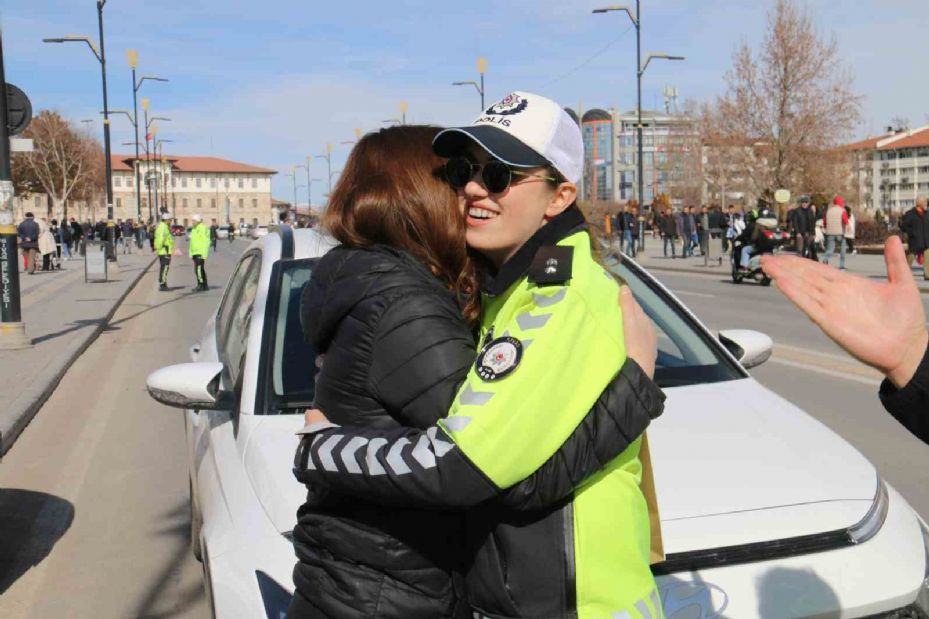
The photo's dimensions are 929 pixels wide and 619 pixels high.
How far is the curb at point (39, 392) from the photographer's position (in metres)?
7.65

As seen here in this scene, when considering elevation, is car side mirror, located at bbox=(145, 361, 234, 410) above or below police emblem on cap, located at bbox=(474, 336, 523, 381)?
below

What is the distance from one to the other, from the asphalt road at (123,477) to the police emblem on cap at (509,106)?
3.04 m

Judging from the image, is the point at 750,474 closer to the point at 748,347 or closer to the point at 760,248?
the point at 748,347

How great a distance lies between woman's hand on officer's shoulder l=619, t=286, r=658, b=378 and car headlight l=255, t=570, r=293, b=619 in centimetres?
121

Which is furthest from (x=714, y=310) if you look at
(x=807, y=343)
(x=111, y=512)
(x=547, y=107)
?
(x=547, y=107)

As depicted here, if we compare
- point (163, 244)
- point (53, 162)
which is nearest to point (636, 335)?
point (163, 244)

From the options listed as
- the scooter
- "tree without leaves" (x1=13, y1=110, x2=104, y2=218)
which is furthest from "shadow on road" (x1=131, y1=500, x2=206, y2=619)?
"tree without leaves" (x1=13, y1=110, x2=104, y2=218)

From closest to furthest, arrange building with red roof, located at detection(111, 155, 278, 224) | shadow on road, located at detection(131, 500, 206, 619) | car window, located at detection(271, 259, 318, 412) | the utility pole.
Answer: car window, located at detection(271, 259, 318, 412)
shadow on road, located at detection(131, 500, 206, 619)
the utility pole
building with red roof, located at detection(111, 155, 278, 224)

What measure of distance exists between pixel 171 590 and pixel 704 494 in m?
2.71

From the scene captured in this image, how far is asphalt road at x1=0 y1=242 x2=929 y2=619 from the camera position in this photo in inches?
176

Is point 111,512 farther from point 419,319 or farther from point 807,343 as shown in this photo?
point 807,343

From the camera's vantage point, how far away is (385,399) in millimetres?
1726

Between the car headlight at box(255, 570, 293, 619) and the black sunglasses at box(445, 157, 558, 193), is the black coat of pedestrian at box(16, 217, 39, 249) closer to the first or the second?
the car headlight at box(255, 570, 293, 619)

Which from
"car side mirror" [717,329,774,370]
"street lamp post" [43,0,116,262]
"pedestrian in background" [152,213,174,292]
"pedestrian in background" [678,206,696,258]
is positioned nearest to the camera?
"car side mirror" [717,329,774,370]
